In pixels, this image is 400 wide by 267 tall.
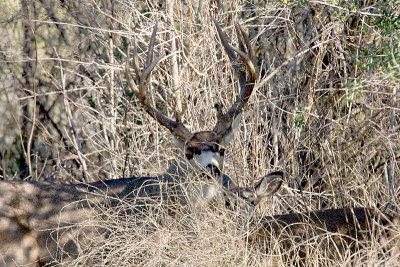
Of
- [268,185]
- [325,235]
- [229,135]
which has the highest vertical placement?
[229,135]

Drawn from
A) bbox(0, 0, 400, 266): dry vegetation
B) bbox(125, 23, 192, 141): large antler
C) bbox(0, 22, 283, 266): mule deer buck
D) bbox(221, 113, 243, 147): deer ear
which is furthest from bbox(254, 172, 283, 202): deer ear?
bbox(125, 23, 192, 141): large antler

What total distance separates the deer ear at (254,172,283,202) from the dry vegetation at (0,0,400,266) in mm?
304

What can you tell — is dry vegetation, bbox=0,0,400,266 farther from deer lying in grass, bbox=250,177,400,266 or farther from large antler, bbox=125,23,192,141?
large antler, bbox=125,23,192,141

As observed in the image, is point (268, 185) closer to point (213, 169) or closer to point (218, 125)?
point (213, 169)

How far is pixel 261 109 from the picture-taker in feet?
22.0

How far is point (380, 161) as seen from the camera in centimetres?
626

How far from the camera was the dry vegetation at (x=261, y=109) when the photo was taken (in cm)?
414

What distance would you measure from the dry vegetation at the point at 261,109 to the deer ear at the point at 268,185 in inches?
12.0

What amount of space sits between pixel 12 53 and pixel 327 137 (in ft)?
16.6

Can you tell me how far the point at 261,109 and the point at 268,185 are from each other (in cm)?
214

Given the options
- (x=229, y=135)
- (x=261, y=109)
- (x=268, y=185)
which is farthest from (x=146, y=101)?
(x=261, y=109)

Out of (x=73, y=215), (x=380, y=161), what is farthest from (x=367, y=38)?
(x=73, y=215)

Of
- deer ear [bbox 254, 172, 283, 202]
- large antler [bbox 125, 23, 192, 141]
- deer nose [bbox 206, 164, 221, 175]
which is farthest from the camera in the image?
large antler [bbox 125, 23, 192, 141]

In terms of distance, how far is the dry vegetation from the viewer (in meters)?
4.14
